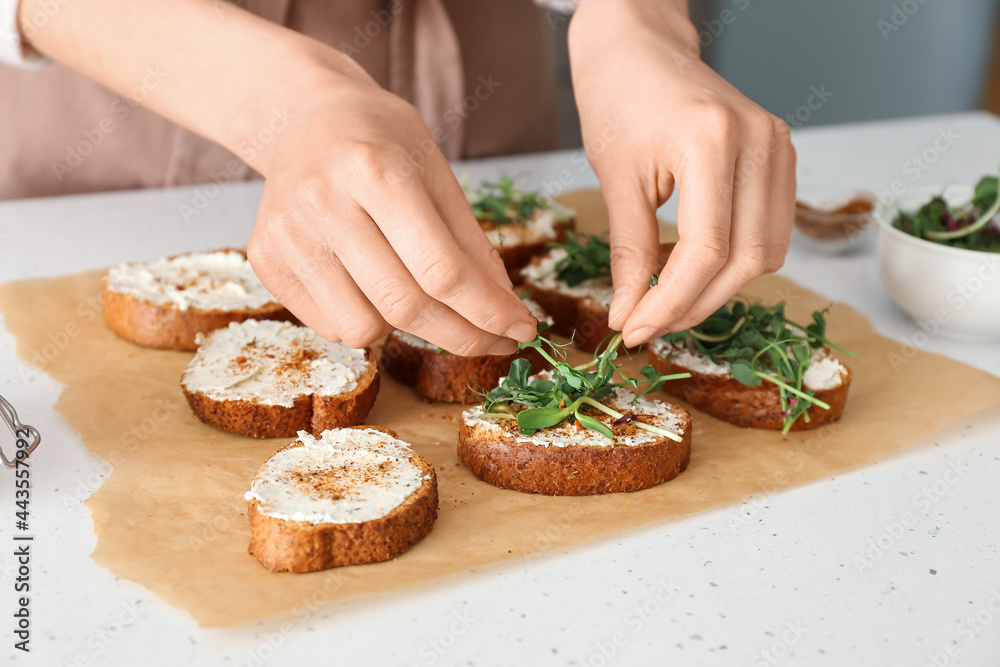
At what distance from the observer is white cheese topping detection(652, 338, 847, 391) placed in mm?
2131

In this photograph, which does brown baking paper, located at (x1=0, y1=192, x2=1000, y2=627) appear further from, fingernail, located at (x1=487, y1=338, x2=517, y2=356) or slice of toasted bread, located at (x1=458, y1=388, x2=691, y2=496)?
fingernail, located at (x1=487, y1=338, x2=517, y2=356)

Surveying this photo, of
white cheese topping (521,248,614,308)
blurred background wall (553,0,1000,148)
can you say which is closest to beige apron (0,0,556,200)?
white cheese topping (521,248,614,308)

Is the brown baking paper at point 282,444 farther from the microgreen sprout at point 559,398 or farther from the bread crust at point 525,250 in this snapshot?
the bread crust at point 525,250

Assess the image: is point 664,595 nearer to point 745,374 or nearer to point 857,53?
point 745,374

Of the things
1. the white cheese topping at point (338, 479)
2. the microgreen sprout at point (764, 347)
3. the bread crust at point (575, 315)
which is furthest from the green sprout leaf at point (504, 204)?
the white cheese topping at point (338, 479)

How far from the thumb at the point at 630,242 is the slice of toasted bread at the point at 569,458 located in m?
0.28

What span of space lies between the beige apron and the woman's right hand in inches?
52.0

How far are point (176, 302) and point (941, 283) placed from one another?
82.4 inches

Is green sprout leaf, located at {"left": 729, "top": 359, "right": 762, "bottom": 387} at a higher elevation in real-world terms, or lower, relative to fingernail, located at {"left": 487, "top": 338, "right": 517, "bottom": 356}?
higher

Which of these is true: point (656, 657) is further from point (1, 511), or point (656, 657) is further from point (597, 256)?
point (597, 256)

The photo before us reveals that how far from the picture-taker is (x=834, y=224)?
3029 millimetres

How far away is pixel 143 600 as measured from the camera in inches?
57.5

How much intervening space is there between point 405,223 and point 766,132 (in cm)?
86

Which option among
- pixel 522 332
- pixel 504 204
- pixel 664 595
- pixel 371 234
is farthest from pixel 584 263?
pixel 664 595
